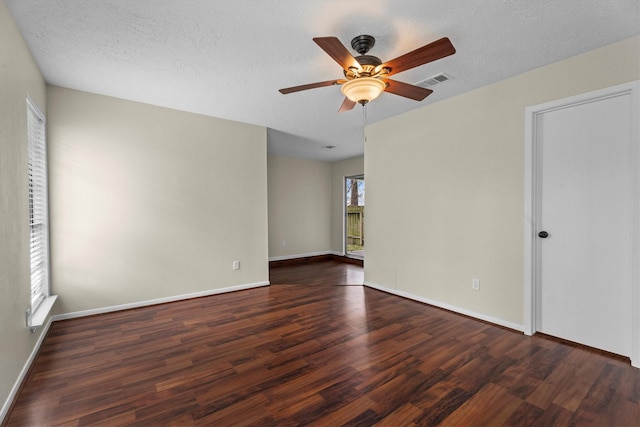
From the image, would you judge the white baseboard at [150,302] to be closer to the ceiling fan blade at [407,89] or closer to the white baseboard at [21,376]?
the white baseboard at [21,376]

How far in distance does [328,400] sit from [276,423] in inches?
13.9

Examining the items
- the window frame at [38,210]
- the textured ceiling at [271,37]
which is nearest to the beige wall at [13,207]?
the textured ceiling at [271,37]

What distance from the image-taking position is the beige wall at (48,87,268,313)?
3.10m

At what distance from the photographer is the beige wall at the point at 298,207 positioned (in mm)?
6527

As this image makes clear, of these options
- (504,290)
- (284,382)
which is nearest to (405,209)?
(504,290)

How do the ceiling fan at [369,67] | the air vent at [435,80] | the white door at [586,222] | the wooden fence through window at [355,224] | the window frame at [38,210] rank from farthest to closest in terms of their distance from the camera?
the wooden fence through window at [355,224] < the air vent at [435,80] < the window frame at [38,210] < the white door at [586,222] < the ceiling fan at [369,67]

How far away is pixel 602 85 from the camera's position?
2.33 metres

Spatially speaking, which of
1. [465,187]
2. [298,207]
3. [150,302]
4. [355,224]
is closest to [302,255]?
[298,207]

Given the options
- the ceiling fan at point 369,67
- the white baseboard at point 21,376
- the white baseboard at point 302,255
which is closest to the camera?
the white baseboard at point 21,376

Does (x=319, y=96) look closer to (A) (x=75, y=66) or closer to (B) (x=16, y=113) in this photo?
(A) (x=75, y=66)

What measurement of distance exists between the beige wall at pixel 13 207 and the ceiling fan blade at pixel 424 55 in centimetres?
247

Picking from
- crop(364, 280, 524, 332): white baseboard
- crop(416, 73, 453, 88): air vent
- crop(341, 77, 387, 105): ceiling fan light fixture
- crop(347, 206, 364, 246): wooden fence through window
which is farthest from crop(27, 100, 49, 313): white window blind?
crop(347, 206, 364, 246): wooden fence through window

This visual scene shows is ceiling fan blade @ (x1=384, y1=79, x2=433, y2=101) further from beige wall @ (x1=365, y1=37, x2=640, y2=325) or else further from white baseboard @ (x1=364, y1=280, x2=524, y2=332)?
white baseboard @ (x1=364, y1=280, x2=524, y2=332)

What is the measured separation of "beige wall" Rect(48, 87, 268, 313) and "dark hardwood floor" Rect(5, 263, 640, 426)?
51cm
